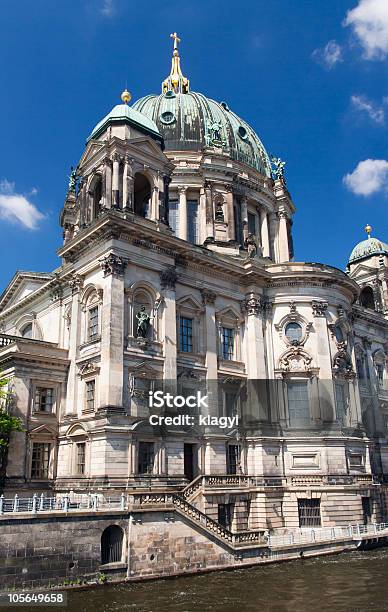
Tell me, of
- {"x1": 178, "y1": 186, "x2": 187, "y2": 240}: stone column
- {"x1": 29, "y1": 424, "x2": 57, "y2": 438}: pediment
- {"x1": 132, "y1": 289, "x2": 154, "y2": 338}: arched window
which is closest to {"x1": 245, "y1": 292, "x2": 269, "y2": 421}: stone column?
{"x1": 132, "y1": 289, "x2": 154, "y2": 338}: arched window

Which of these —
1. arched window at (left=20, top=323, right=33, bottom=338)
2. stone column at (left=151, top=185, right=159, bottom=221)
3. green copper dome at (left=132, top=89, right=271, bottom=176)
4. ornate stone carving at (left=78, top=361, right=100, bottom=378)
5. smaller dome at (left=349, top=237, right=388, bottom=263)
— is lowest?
ornate stone carving at (left=78, top=361, right=100, bottom=378)

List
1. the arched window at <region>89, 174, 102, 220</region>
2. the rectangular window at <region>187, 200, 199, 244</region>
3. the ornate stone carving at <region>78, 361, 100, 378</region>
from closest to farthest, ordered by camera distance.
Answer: the ornate stone carving at <region>78, 361, 100, 378</region>, the arched window at <region>89, 174, 102, 220</region>, the rectangular window at <region>187, 200, 199, 244</region>

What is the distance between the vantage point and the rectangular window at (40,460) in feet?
111

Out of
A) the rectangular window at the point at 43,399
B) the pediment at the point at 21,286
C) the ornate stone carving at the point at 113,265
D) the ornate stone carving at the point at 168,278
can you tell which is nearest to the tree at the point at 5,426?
the rectangular window at the point at 43,399

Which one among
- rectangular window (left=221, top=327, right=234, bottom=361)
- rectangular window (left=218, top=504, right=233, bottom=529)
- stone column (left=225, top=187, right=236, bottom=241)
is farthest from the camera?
stone column (left=225, top=187, right=236, bottom=241)

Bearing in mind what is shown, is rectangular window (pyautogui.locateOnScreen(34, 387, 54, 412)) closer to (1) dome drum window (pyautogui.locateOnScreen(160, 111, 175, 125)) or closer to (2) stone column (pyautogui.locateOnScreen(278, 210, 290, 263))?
(2) stone column (pyautogui.locateOnScreen(278, 210, 290, 263))

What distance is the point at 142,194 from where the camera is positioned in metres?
40.3

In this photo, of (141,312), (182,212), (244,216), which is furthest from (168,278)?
(244,216)

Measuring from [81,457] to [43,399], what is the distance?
4.82 m

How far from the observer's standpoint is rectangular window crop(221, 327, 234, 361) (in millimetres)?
39188

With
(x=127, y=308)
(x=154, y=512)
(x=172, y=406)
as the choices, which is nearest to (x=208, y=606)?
(x=154, y=512)

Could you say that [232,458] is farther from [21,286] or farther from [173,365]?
[21,286]

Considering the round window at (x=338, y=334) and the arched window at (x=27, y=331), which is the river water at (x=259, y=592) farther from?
the arched window at (x=27, y=331)

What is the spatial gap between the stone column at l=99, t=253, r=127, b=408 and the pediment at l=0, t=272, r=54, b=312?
10.1 m
